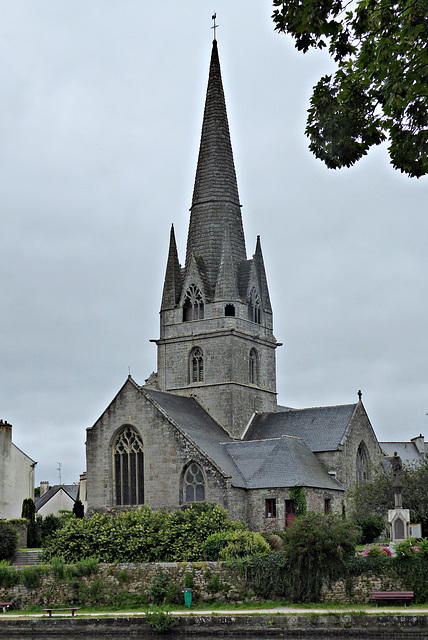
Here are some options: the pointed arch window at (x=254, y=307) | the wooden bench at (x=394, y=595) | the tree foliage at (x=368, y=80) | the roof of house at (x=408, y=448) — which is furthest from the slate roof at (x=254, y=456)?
the roof of house at (x=408, y=448)

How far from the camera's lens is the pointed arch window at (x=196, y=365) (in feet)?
157

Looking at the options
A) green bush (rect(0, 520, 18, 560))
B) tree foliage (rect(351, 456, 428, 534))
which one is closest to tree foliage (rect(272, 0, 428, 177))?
tree foliage (rect(351, 456, 428, 534))

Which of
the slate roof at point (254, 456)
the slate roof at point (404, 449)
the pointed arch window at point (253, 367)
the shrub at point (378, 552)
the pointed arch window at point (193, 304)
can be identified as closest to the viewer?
the shrub at point (378, 552)

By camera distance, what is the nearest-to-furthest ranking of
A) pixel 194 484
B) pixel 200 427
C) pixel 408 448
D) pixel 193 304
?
pixel 194 484, pixel 200 427, pixel 193 304, pixel 408 448

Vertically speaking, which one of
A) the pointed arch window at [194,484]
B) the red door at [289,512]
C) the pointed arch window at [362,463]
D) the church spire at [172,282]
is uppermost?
the church spire at [172,282]

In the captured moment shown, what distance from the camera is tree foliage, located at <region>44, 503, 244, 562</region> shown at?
31.6 meters

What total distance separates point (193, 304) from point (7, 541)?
56.4 feet

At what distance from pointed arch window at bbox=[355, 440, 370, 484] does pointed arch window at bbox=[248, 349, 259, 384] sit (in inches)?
278

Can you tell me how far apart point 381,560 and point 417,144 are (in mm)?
18029

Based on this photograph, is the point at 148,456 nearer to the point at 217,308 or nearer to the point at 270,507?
the point at 270,507

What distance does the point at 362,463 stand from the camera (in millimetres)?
46469

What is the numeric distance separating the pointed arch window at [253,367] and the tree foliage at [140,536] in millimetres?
15130

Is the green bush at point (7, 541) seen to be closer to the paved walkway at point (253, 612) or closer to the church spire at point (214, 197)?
the paved walkway at point (253, 612)

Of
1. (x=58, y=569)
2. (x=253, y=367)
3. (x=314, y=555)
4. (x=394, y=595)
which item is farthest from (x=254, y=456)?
(x=394, y=595)
